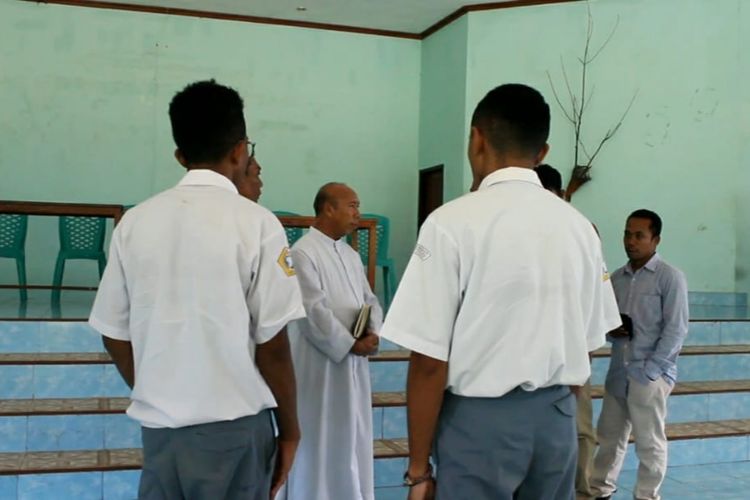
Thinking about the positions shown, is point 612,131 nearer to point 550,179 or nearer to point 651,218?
point 651,218

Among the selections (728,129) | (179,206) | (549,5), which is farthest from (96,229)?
(728,129)

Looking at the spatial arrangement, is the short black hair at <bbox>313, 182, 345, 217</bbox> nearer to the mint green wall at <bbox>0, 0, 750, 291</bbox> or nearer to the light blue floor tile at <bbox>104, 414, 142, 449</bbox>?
the light blue floor tile at <bbox>104, 414, 142, 449</bbox>

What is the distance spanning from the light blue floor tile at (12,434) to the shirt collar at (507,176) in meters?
3.20

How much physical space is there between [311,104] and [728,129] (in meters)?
4.30

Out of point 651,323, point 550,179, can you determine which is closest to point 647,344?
point 651,323

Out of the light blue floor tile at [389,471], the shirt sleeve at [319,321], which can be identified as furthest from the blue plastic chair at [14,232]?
the shirt sleeve at [319,321]

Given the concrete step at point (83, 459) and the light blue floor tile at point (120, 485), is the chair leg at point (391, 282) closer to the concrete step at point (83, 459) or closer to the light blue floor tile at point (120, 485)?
the concrete step at point (83, 459)

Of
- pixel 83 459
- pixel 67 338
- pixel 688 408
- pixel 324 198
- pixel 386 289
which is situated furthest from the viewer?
pixel 386 289

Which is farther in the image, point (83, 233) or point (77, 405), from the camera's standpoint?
point (83, 233)

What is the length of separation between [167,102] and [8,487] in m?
5.20

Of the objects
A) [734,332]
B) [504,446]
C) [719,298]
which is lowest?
[734,332]

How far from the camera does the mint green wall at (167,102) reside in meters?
7.75

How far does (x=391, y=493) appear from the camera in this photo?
4051mm

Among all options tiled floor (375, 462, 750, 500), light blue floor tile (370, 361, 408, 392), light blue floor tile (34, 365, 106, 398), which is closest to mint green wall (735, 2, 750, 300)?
tiled floor (375, 462, 750, 500)
